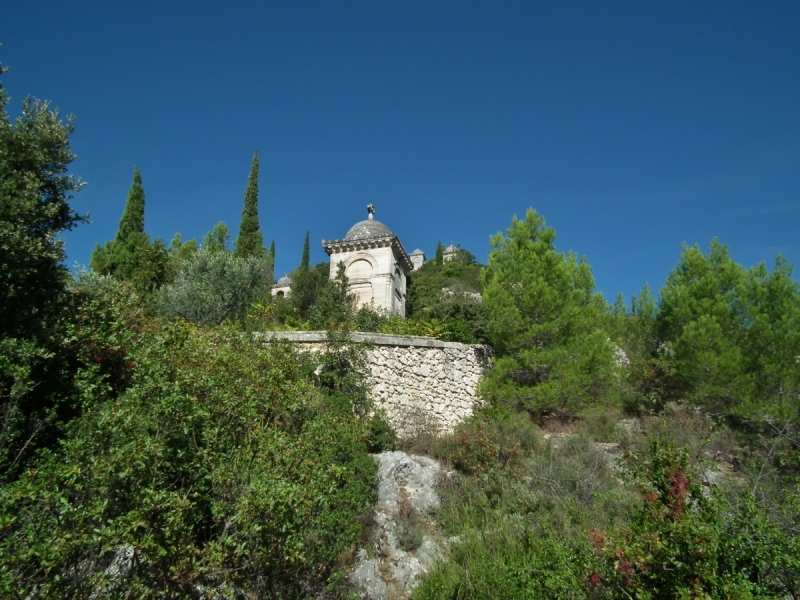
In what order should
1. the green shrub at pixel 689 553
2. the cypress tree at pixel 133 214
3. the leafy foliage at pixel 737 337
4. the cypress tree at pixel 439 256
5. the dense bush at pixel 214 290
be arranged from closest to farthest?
the green shrub at pixel 689 553
the leafy foliage at pixel 737 337
the dense bush at pixel 214 290
the cypress tree at pixel 133 214
the cypress tree at pixel 439 256

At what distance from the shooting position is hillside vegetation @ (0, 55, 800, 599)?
4.12 metres

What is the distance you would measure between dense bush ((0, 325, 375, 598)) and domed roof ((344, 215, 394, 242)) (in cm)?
1540

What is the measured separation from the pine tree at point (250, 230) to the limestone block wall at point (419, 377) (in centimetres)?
1279

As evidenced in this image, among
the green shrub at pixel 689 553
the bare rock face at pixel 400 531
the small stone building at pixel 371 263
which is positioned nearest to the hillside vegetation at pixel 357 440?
the green shrub at pixel 689 553

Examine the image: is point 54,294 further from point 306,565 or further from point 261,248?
point 261,248

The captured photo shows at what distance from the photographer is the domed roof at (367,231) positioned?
21391 millimetres

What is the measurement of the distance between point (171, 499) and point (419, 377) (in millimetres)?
9622

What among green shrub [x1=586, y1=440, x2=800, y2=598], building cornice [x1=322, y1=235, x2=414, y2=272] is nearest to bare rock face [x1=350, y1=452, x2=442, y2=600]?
green shrub [x1=586, y1=440, x2=800, y2=598]

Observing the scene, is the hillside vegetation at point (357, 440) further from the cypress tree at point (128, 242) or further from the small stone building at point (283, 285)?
the small stone building at point (283, 285)

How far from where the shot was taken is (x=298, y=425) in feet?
24.6

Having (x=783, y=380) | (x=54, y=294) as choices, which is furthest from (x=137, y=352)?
(x=783, y=380)

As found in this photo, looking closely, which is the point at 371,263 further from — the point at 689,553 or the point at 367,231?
the point at 689,553

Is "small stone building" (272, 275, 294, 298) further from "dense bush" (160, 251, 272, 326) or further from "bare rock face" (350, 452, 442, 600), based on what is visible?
"bare rock face" (350, 452, 442, 600)

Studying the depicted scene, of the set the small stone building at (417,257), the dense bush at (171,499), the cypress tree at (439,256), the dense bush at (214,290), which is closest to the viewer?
the dense bush at (171,499)
